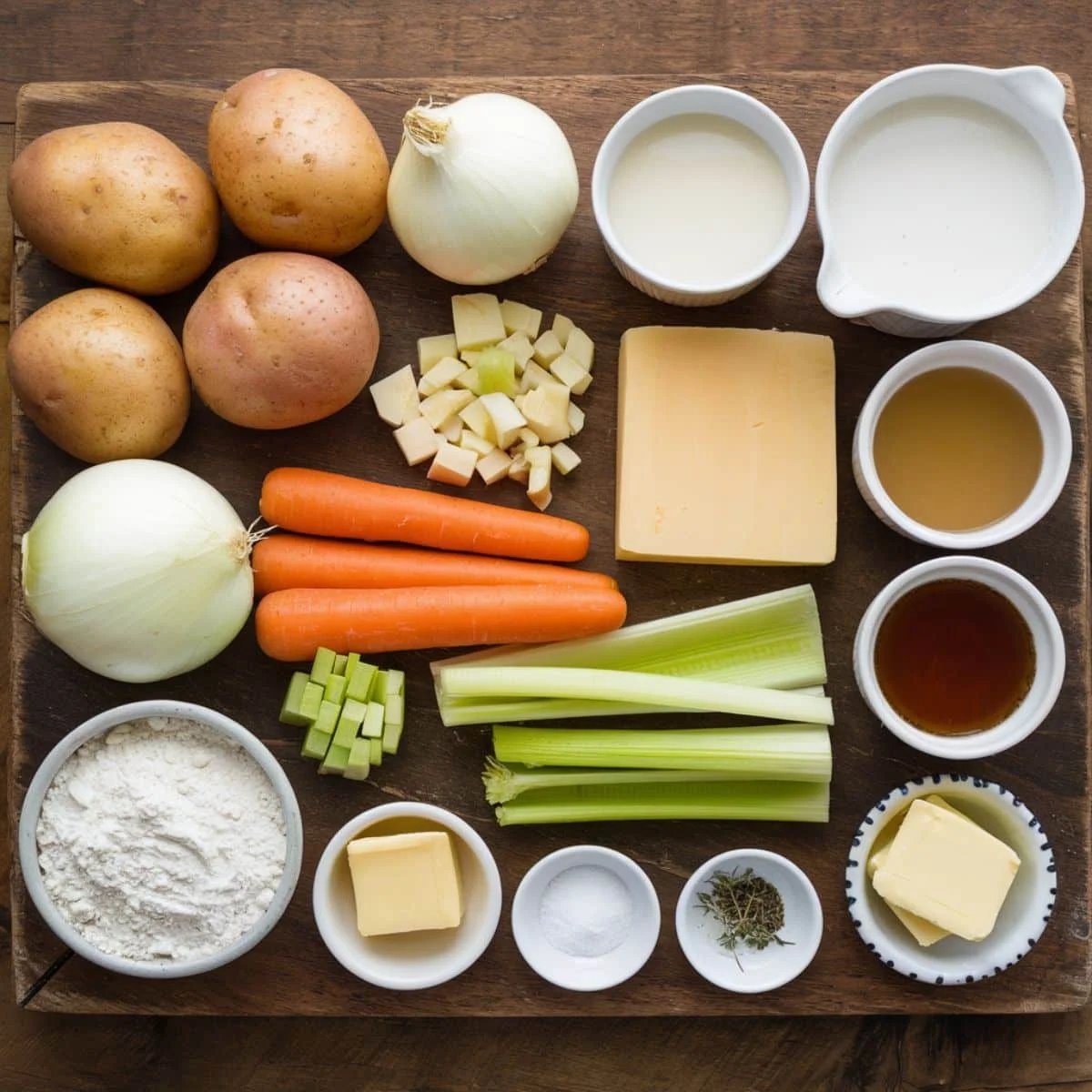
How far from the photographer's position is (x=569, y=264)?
1.77 metres

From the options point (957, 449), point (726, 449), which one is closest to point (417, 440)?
point (726, 449)

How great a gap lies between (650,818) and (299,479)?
769mm

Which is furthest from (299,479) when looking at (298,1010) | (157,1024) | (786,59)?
(786,59)

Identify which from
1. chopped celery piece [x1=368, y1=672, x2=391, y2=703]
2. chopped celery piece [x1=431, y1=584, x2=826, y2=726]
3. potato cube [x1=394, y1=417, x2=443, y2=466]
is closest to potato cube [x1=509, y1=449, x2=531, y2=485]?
potato cube [x1=394, y1=417, x2=443, y2=466]

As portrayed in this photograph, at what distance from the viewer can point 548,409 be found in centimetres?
171

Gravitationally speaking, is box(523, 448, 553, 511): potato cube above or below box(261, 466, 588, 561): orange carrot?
above

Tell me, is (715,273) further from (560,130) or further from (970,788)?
(970,788)

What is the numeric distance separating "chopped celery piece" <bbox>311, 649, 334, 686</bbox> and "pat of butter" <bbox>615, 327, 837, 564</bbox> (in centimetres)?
49

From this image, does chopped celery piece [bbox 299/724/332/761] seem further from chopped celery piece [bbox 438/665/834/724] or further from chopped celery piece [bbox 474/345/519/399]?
chopped celery piece [bbox 474/345/519/399]

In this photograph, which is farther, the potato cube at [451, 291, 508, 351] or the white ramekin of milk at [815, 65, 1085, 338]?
the potato cube at [451, 291, 508, 351]

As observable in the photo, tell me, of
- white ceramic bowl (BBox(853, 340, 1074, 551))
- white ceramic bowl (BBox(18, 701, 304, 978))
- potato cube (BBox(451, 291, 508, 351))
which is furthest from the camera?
potato cube (BBox(451, 291, 508, 351))

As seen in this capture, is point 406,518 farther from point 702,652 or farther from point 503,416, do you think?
point 702,652

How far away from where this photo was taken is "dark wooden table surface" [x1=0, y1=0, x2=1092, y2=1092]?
5.87ft

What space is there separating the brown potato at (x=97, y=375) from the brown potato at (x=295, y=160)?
0.24 meters
